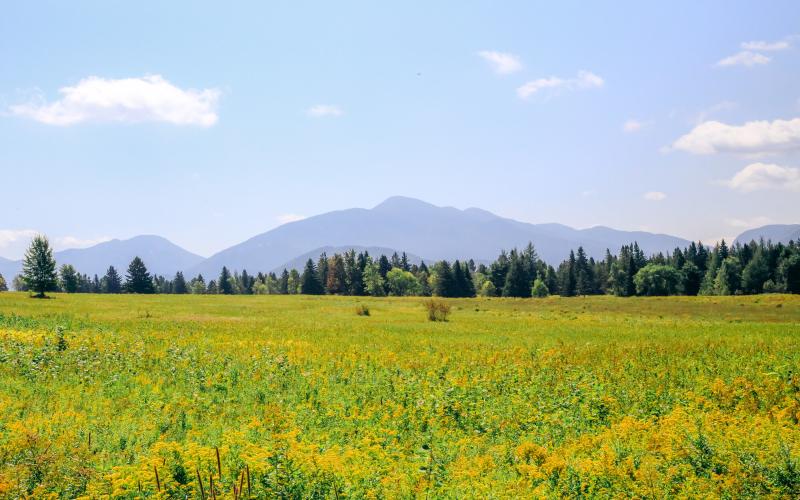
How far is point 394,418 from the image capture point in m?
13.3

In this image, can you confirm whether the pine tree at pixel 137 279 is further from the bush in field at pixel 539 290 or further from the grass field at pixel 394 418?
the bush in field at pixel 539 290

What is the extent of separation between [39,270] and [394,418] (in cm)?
7487

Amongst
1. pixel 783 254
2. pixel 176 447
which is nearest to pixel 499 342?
pixel 176 447

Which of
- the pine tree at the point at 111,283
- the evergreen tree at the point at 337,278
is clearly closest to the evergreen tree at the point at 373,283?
the evergreen tree at the point at 337,278

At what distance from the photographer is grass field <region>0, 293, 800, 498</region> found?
8.91 metres

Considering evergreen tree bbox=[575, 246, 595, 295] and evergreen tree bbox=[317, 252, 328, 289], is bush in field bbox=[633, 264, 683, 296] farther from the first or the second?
evergreen tree bbox=[317, 252, 328, 289]

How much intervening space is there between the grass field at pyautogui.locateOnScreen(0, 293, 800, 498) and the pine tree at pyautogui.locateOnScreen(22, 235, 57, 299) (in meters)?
52.1

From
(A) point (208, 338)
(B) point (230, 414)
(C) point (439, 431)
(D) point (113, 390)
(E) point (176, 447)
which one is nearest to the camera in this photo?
(E) point (176, 447)

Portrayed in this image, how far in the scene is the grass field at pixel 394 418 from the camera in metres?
8.91

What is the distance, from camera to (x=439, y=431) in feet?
41.1

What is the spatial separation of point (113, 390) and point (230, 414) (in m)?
4.81

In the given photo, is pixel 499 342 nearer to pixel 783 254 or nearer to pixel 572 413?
pixel 572 413

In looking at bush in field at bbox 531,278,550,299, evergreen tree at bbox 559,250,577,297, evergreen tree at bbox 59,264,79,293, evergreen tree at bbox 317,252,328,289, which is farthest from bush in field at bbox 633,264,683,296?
evergreen tree at bbox 59,264,79,293

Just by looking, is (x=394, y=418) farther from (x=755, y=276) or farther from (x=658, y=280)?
(x=755, y=276)
